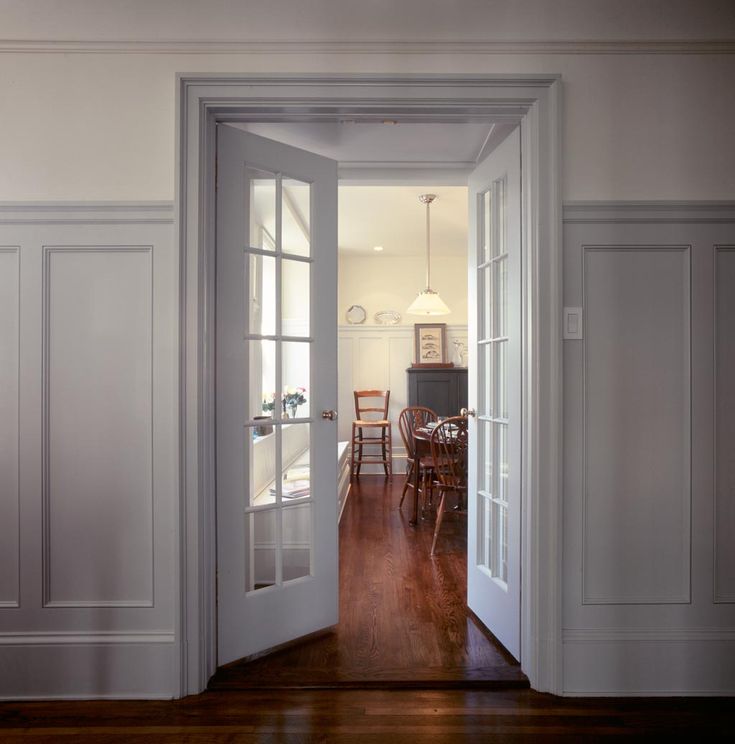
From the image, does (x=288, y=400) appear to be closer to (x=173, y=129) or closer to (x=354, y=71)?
(x=173, y=129)

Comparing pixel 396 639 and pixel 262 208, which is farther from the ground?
pixel 262 208

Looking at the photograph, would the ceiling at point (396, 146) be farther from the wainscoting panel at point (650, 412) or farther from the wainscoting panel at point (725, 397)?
the wainscoting panel at point (725, 397)

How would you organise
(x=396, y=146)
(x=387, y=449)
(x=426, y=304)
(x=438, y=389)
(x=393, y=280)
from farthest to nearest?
(x=393, y=280) → (x=387, y=449) → (x=438, y=389) → (x=426, y=304) → (x=396, y=146)

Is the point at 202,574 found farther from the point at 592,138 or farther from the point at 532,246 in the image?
the point at 592,138

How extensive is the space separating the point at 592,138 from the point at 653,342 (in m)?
0.82

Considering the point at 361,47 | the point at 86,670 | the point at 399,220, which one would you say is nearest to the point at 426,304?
the point at 399,220

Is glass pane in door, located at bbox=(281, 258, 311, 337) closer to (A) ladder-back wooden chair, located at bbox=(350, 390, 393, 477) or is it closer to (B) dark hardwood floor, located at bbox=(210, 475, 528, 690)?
(B) dark hardwood floor, located at bbox=(210, 475, 528, 690)

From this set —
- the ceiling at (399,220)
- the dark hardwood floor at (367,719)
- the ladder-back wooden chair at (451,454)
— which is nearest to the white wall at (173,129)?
the dark hardwood floor at (367,719)

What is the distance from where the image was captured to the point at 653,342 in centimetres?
188

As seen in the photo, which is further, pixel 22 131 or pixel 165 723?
pixel 22 131

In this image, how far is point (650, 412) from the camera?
188cm

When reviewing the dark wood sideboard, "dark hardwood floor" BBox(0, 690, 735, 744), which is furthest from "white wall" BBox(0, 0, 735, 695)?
the dark wood sideboard

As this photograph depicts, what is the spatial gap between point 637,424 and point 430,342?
4.86m

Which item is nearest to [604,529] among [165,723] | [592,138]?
[592,138]
